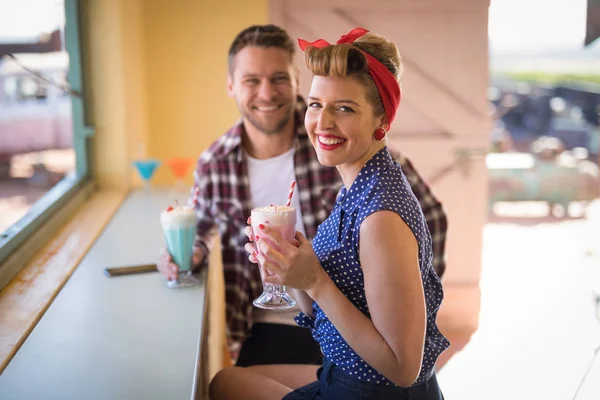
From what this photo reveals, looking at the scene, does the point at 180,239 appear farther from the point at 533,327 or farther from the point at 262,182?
the point at 533,327

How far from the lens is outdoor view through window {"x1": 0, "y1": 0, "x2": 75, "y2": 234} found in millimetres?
2326

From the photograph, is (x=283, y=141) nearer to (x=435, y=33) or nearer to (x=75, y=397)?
(x=75, y=397)

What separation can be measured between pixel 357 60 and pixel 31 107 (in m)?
1.86

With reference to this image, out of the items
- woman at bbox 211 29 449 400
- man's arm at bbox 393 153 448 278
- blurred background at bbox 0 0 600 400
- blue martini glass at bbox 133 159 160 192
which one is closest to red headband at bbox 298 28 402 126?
woman at bbox 211 29 449 400

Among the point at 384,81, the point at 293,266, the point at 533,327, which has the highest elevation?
the point at 384,81

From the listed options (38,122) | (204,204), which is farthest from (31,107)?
(204,204)

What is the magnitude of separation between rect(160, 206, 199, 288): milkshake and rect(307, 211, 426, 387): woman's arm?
0.75 meters

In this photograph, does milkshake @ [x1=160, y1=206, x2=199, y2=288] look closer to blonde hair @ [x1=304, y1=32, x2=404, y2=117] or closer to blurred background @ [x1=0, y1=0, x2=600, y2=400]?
blurred background @ [x1=0, y1=0, x2=600, y2=400]

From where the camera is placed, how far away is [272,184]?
98.7 inches

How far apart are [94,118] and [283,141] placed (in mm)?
1334

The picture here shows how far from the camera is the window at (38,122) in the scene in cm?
231

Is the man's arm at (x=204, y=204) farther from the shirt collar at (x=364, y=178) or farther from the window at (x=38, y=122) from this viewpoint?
the shirt collar at (x=364, y=178)

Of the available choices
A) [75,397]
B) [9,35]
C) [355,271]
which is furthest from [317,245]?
[9,35]

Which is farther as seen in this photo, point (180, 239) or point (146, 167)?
point (146, 167)
